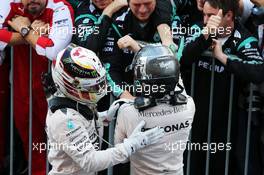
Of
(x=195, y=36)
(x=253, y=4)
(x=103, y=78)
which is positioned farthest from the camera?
(x=253, y=4)

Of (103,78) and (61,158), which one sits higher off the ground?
(103,78)

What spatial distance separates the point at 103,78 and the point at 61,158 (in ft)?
Answer: 1.71

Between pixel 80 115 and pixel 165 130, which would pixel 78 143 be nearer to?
pixel 80 115

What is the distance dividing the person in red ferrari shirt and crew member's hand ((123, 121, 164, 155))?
1130 mm

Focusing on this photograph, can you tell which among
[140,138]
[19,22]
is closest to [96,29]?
[19,22]

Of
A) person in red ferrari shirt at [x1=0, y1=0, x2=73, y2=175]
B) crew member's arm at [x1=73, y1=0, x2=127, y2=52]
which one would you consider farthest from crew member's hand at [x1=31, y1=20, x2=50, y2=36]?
crew member's arm at [x1=73, y1=0, x2=127, y2=52]

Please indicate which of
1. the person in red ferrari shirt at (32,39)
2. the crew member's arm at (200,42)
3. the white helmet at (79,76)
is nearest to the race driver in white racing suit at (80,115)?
the white helmet at (79,76)

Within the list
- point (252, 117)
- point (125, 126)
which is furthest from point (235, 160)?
point (125, 126)

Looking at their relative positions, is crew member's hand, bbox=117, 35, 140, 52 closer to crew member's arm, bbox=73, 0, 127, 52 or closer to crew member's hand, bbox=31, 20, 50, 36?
crew member's arm, bbox=73, 0, 127, 52

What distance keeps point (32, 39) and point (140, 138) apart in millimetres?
1314

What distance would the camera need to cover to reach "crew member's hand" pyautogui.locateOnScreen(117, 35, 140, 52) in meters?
4.39

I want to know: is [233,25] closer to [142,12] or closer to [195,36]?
[195,36]

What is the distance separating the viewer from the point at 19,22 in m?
4.74

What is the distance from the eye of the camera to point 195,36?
14.7ft
